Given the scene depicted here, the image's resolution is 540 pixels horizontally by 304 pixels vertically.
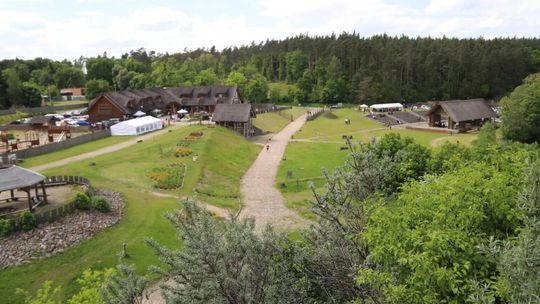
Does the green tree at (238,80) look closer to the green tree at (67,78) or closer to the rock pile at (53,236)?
the green tree at (67,78)

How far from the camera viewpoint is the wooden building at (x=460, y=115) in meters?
75.7

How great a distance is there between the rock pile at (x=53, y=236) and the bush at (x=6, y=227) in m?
0.31

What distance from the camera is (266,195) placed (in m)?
38.9

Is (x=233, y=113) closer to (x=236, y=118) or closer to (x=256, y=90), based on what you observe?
(x=236, y=118)

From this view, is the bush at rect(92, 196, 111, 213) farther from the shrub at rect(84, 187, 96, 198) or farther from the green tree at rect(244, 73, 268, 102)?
the green tree at rect(244, 73, 268, 102)

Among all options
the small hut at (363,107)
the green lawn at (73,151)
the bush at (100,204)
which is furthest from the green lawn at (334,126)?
the bush at (100,204)

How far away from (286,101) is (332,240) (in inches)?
4328

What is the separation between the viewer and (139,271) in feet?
77.0

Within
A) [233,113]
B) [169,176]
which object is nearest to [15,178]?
[169,176]

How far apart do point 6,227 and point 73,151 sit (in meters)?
26.5

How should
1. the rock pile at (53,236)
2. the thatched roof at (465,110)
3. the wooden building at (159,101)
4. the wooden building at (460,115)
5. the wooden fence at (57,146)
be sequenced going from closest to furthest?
the rock pile at (53,236) → the wooden fence at (57,146) → the wooden building at (159,101) → the thatched roof at (465,110) → the wooden building at (460,115)

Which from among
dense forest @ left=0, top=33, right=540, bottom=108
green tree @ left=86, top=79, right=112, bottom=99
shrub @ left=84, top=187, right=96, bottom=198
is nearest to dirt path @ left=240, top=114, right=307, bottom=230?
shrub @ left=84, top=187, right=96, bottom=198

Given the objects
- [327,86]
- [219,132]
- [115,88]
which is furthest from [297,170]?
[115,88]

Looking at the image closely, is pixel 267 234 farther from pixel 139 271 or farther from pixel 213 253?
pixel 139 271
